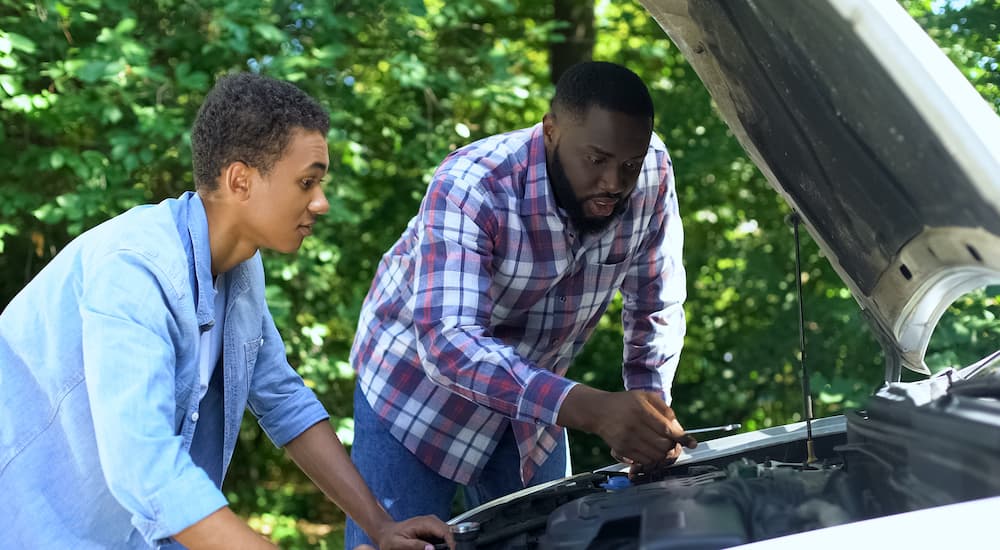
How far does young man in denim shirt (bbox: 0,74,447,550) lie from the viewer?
182cm

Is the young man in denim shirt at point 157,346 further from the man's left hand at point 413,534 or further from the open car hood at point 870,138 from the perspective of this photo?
the open car hood at point 870,138

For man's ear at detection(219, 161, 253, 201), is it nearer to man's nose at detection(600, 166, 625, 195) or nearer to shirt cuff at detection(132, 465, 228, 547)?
shirt cuff at detection(132, 465, 228, 547)

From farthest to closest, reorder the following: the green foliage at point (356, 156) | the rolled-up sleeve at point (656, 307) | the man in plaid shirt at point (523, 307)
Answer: the green foliage at point (356, 156)
the rolled-up sleeve at point (656, 307)
the man in plaid shirt at point (523, 307)

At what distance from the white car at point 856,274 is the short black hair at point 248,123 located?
0.82 m

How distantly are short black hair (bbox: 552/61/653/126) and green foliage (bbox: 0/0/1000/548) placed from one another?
1434mm

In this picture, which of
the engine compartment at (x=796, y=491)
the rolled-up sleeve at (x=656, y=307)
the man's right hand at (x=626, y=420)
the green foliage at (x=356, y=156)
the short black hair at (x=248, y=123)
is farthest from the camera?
the green foliage at (x=356, y=156)

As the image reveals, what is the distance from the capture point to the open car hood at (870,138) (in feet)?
5.18

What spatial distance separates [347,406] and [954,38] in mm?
5106

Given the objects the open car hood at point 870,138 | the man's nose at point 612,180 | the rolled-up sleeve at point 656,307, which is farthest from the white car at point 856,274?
the rolled-up sleeve at point 656,307

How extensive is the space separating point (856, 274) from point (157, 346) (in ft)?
4.73

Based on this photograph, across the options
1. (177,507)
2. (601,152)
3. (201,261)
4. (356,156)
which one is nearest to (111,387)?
(177,507)

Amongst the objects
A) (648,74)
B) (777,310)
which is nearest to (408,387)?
(777,310)

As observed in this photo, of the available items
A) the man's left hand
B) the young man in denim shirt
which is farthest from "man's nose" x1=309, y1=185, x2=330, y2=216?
the man's left hand

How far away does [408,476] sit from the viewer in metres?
3.12
